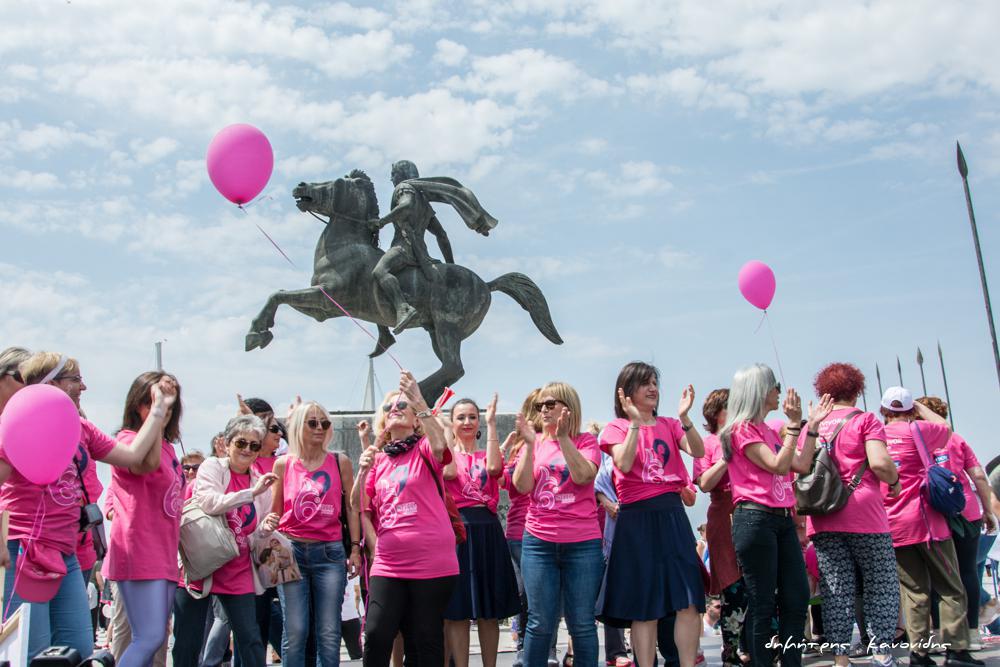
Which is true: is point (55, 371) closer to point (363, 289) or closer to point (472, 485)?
point (472, 485)

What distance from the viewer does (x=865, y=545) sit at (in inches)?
208

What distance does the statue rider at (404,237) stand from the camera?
33.1 feet

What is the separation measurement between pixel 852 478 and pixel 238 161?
451cm

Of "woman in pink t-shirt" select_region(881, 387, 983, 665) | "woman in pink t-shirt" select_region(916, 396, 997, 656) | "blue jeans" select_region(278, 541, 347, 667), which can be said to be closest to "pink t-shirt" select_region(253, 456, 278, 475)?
"blue jeans" select_region(278, 541, 347, 667)

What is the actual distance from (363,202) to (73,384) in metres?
6.42

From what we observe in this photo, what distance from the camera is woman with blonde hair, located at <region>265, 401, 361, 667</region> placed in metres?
4.98

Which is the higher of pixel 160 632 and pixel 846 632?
pixel 160 632

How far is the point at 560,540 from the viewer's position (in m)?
5.06

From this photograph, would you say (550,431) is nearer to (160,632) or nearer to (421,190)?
(160,632)

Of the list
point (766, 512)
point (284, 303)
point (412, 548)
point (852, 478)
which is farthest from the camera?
point (284, 303)

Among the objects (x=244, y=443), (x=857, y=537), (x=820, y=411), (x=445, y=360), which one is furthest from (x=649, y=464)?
(x=445, y=360)

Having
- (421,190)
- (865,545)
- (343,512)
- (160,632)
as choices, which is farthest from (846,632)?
(421,190)

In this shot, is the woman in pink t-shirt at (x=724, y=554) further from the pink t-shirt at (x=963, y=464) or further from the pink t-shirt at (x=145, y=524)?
the pink t-shirt at (x=145, y=524)

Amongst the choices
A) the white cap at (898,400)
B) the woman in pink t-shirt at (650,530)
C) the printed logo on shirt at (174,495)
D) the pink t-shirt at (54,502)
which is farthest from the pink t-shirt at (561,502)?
the pink t-shirt at (54,502)
